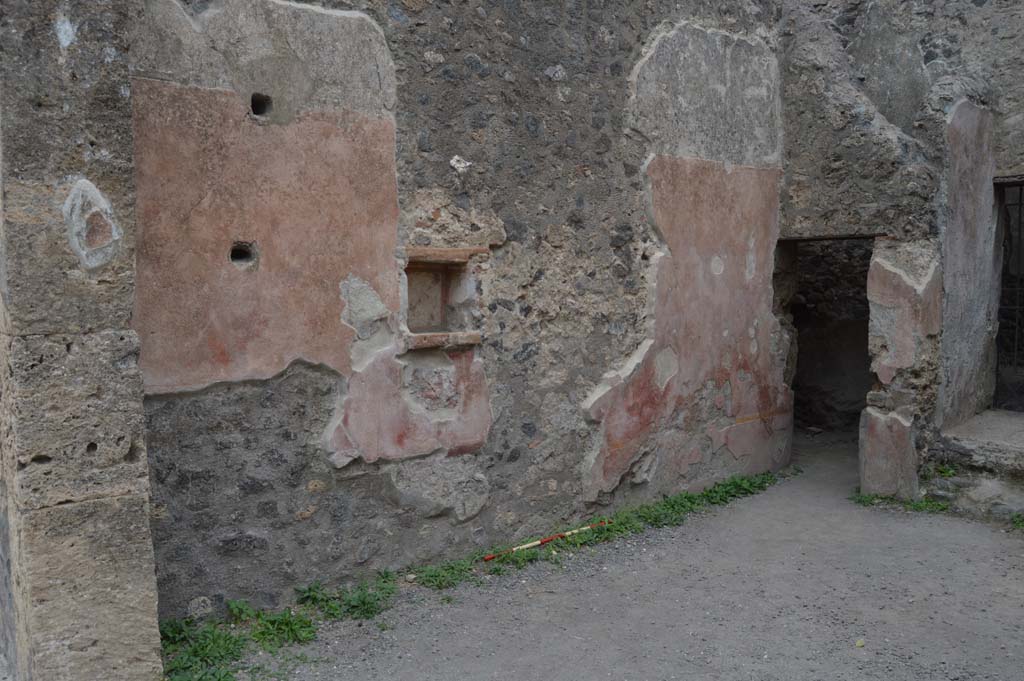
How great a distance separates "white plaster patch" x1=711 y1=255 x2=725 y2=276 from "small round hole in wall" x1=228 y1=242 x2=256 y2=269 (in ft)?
9.79

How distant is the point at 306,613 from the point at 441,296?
157 cm

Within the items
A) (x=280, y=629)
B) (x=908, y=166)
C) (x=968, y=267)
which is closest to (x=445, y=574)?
(x=280, y=629)

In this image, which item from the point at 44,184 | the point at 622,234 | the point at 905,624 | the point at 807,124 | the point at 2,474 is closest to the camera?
the point at 44,184

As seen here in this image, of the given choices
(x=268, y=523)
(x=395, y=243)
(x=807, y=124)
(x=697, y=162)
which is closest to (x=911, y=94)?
(x=807, y=124)

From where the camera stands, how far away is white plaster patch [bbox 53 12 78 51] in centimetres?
250

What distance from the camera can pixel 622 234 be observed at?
479 centimetres

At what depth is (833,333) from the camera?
735cm

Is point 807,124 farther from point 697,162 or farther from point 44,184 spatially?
point 44,184

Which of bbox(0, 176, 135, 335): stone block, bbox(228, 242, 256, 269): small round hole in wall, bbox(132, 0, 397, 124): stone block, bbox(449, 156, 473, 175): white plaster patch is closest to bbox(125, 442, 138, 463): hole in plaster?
bbox(0, 176, 135, 335): stone block

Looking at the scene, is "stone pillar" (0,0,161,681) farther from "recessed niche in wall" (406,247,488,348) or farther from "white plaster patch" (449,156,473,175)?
"white plaster patch" (449,156,473,175)

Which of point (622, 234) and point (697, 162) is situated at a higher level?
point (697, 162)

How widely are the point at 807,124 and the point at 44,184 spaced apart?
4705 mm

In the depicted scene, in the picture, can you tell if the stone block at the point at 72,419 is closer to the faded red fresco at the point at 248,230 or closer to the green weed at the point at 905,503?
the faded red fresco at the point at 248,230

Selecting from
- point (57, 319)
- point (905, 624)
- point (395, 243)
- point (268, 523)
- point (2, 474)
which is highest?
point (395, 243)
